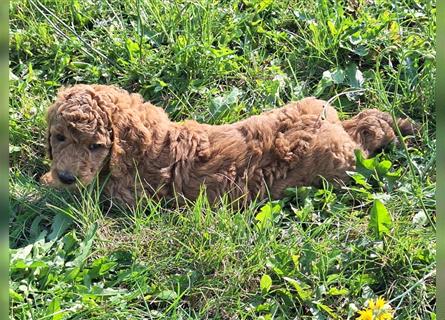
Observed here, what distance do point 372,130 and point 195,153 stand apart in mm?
1116

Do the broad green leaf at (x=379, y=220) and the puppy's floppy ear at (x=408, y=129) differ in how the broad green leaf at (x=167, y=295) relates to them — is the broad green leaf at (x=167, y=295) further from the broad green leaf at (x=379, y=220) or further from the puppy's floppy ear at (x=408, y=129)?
the puppy's floppy ear at (x=408, y=129)

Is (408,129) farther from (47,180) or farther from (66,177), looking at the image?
(47,180)

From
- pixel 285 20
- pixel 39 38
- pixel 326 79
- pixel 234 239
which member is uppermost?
pixel 39 38

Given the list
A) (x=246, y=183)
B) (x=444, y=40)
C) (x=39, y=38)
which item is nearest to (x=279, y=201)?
(x=246, y=183)

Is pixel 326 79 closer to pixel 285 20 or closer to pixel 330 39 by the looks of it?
pixel 330 39

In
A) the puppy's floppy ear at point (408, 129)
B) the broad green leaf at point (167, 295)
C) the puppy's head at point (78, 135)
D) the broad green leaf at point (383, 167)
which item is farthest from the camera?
the puppy's floppy ear at point (408, 129)

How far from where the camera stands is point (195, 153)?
3.66 meters

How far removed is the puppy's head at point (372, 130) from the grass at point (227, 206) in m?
0.09

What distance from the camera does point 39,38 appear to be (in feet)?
15.6

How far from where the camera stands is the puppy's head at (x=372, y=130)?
3.93 meters

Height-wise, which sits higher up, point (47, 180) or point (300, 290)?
point (47, 180)

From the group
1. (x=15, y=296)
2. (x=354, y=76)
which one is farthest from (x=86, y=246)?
(x=354, y=76)

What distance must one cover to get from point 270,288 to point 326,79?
181 cm

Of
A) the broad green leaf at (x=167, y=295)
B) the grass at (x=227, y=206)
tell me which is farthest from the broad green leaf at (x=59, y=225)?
the broad green leaf at (x=167, y=295)
